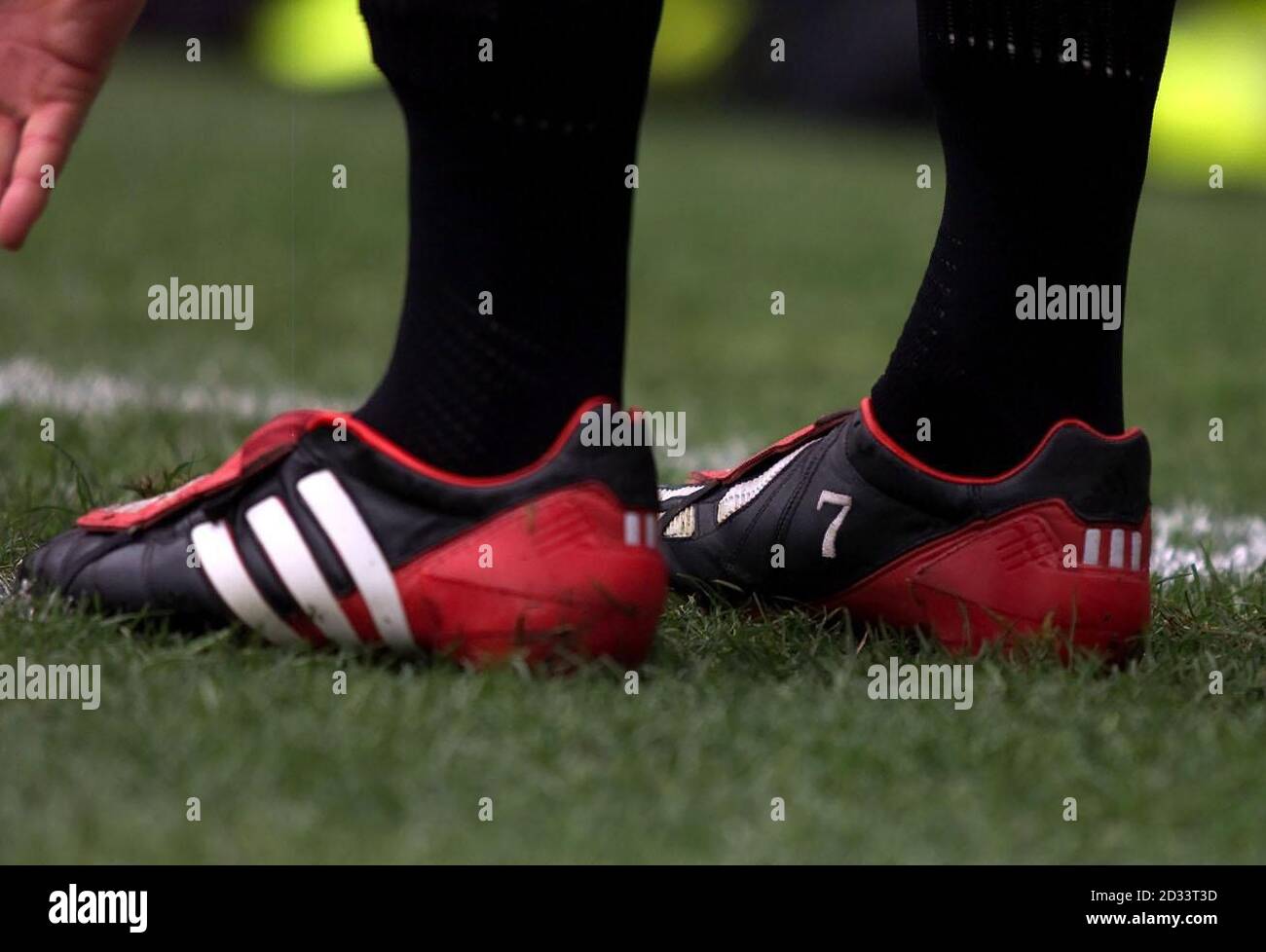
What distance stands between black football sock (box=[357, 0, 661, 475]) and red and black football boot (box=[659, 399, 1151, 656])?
0.33m

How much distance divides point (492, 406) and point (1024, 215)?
59cm

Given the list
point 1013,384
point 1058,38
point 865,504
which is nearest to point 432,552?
point 865,504

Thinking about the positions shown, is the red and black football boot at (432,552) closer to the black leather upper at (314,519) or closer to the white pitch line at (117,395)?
the black leather upper at (314,519)

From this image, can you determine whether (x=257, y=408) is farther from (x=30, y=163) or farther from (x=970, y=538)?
(x=970, y=538)

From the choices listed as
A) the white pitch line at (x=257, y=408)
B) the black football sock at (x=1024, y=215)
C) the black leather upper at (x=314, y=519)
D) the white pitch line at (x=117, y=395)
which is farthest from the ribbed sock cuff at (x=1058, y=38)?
the white pitch line at (x=117, y=395)

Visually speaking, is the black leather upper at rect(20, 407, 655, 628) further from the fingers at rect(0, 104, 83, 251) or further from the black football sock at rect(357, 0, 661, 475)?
the fingers at rect(0, 104, 83, 251)

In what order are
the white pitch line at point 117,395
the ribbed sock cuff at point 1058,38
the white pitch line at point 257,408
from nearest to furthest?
the ribbed sock cuff at point 1058,38, the white pitch line at point 257,408, the white pitch line at point 117,395

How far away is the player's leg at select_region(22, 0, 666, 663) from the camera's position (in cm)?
166

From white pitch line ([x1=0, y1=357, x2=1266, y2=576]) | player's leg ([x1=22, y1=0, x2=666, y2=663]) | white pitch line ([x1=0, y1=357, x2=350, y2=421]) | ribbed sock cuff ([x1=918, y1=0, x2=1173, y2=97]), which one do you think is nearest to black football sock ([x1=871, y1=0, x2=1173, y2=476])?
ribbed sock cuff ([x1=918, y1=0, x2=1173, y2=97])

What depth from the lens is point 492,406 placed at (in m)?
1.69

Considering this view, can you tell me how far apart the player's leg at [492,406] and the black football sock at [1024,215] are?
350 mm

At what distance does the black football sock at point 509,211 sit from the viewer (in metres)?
1.64
